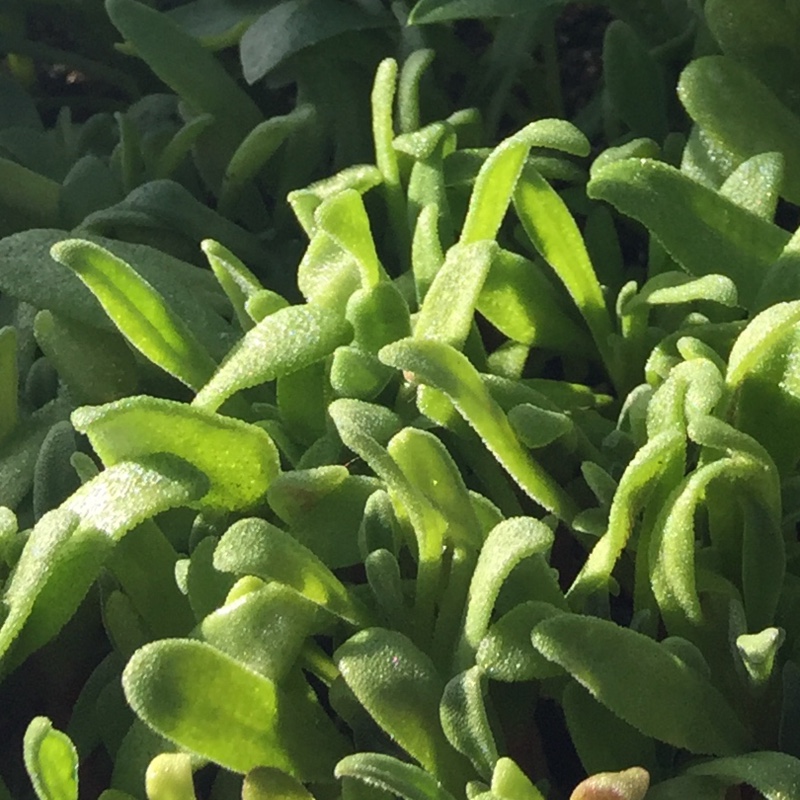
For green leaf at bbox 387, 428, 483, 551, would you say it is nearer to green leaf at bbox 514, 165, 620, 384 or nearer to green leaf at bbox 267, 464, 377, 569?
green leaf at bbox 267, 464, 377, 569

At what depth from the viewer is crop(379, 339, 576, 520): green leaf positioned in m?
0.44

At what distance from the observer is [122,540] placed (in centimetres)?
48

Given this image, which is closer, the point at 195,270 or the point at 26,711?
the point at 26,711

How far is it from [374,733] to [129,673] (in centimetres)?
11

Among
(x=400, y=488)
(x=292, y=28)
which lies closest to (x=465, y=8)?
(x=292, y=28)

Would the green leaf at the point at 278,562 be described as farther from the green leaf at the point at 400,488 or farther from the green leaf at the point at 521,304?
the green leaf at the point at 521,304

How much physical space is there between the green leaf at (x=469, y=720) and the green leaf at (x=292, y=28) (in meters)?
0.44

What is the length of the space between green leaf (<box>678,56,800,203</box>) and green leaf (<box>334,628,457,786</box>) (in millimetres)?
332

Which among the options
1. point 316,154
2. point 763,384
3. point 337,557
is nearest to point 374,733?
point 337,557

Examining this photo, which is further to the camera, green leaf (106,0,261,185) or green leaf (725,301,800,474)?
green leaf (106,0,261,185)

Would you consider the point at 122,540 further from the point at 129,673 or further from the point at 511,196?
the point at 511,196

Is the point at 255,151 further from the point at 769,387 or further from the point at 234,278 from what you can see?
the point at 769,387

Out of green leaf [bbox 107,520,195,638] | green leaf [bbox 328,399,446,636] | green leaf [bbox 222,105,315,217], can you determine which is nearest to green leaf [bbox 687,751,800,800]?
green leaf [bbox 328,399,446,636]

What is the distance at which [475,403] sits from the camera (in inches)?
18.0
